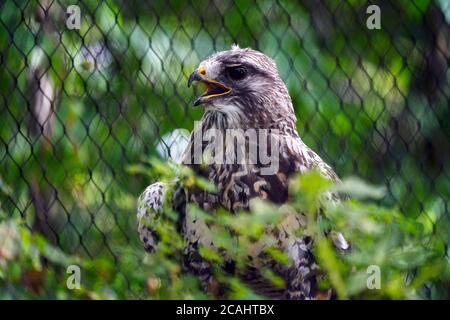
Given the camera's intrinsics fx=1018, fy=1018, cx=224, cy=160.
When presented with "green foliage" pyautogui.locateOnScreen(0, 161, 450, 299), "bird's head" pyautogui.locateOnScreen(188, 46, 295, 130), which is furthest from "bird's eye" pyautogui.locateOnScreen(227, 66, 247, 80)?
"green foliage" pyautogui.locateOnScreen(0, 161, 450, 299)

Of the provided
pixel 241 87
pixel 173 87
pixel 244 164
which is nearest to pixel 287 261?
pixel 244 164

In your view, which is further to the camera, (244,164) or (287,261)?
(244,164)

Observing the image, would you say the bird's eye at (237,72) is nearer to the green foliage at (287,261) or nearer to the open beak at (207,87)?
the open beak at (207,87)

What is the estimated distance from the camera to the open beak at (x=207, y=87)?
9.46 feet

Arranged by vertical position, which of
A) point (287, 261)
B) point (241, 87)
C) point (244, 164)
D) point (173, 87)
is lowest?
point (287, 261)

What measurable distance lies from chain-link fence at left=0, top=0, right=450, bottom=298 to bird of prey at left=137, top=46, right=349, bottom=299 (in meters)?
0.96

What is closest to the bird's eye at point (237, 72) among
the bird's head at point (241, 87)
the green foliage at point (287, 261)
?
the bird's head at point (241, 87)

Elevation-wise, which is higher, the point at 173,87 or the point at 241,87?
the point at 173,87

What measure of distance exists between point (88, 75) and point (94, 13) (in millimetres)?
263

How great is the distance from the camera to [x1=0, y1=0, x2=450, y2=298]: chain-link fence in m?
4.01

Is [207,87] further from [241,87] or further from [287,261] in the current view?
[287,261]

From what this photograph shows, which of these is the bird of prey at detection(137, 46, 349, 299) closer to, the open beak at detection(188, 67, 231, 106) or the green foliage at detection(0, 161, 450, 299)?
the open beak at detection(188, 67, 231, 106)

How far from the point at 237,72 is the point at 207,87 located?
98mm

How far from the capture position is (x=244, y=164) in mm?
2842
